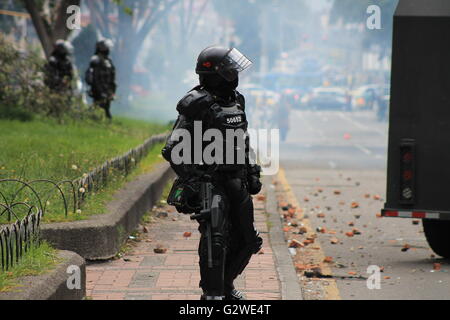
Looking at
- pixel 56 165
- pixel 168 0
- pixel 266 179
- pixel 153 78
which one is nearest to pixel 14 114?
pixel 266 179

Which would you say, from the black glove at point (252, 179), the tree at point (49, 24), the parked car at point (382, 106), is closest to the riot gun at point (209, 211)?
the black glove at point (252, 179)

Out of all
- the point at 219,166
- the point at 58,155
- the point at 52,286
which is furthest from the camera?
the point at 58,155

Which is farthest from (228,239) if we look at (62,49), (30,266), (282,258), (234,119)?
(62,49)

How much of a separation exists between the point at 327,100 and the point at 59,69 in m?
42.1

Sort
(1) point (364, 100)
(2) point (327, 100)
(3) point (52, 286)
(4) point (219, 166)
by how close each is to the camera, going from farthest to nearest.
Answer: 1. (1) point (364, 100)
2. (2) point (327, 100)
3. (4) point (219, 166)
4. (3) point (52, 286)

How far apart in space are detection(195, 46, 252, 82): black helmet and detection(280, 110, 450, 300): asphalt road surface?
2.32 metres

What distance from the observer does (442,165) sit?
409 inches

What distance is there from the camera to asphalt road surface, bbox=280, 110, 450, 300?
31.3 ft

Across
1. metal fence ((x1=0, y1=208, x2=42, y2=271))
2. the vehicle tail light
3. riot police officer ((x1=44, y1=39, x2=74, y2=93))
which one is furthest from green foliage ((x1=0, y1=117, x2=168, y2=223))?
the vehicle tail light

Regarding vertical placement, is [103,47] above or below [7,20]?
below

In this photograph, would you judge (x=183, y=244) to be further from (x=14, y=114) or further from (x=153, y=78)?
(x=153, y=78)

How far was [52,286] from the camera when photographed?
6883mm

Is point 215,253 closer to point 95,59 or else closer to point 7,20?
point 95,59

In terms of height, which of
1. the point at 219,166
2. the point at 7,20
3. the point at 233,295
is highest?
the point at 7,20
